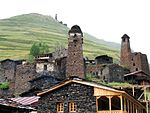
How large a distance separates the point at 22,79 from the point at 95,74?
17819mm

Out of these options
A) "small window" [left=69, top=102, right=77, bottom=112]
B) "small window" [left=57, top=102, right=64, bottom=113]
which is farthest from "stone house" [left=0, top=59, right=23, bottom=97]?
"small window" [left=69, top=102, right=77, bottom=112]

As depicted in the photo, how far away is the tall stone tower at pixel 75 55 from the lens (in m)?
87.1

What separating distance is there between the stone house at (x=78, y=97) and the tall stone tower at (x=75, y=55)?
4293 centimetres

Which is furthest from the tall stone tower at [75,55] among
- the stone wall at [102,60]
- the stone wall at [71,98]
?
the stone wall at [71,98]

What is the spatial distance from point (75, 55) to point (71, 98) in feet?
154

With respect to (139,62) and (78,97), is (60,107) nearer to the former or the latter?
(78,97)

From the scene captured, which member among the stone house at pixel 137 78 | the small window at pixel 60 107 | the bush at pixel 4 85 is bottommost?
the small window at pixel 60 107

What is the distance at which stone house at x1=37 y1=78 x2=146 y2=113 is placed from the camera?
1614 inches

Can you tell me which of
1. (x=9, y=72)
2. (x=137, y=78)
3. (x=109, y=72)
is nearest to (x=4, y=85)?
(x=9, y=72)

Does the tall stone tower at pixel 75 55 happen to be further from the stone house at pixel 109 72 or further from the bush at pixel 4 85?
the bush at pixel 4 85

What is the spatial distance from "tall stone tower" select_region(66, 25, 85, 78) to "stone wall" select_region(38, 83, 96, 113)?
142 feet

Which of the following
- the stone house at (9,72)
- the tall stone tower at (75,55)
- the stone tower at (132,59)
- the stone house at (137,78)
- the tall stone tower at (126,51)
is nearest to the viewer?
the tall stone tower at (75,55)

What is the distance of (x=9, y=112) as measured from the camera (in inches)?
1041

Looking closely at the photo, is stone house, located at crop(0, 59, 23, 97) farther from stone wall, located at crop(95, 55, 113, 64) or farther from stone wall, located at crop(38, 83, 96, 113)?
stone wall, located at crop(38, 83, 96, 113)
